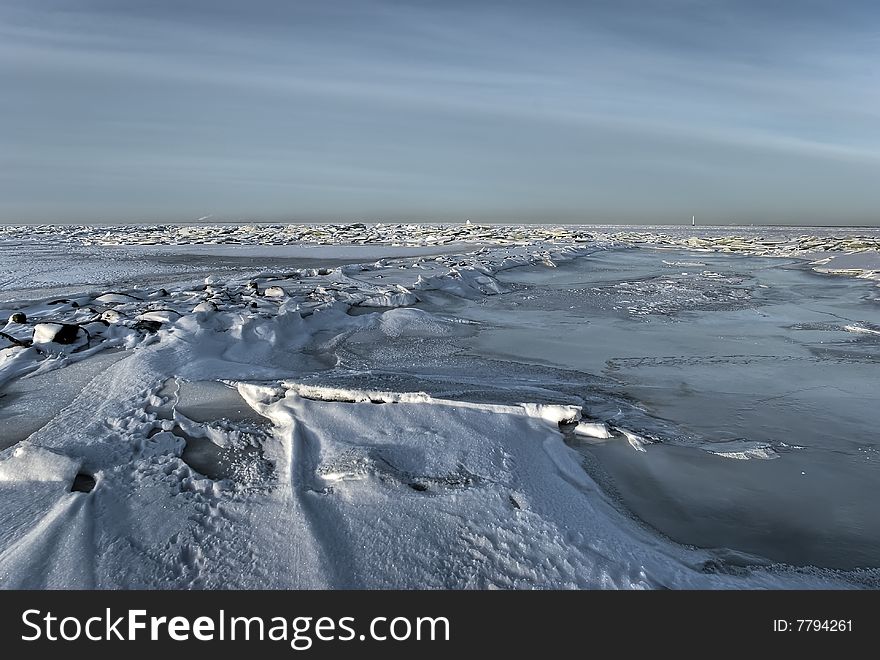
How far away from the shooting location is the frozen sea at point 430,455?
199 cm

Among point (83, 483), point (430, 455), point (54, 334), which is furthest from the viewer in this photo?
point (54, 334)

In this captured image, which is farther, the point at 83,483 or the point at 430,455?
the point at 430,455

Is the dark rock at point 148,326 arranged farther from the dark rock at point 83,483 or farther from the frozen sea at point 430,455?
the dark rock at point 83,483

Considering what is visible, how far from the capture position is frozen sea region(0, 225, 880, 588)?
1990 mm

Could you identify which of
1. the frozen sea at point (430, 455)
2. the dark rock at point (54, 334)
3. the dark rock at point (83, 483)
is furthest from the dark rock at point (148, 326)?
the dark rock at point (83, 483)

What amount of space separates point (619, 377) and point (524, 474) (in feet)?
7.71

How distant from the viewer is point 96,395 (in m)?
3.71

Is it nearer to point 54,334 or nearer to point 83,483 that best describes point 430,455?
point 83,483

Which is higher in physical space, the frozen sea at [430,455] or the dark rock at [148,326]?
the dark rock at [148,326]

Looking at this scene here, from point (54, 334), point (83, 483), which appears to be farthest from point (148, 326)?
point (83, 483)

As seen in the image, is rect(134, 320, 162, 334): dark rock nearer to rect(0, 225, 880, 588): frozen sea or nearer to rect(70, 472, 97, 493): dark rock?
rect(0, 225, 880, 588): frozen sea

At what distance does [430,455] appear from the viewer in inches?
112

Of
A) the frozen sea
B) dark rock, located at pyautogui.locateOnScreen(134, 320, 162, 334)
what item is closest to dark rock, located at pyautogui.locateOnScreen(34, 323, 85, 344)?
the frozen sea
